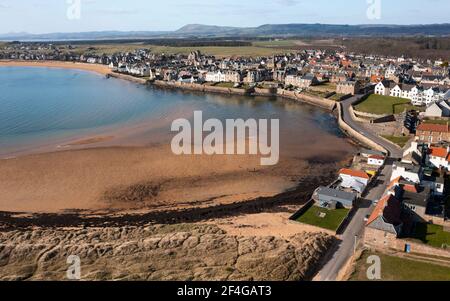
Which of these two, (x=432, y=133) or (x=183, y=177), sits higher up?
(x=432, y=133)

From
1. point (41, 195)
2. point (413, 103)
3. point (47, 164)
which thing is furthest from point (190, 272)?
point (413, 103)

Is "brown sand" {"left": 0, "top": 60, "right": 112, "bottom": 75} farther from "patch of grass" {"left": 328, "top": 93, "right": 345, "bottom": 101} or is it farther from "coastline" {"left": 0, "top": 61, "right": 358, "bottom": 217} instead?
"coastline" {"left": 0, "top": 61, "right": 358, "bottom": 217}

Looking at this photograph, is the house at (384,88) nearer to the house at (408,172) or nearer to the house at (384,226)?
the house at (408,172)

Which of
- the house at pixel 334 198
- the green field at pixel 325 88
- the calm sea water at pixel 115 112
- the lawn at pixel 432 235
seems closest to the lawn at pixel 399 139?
the calm sea water at pixel 115 112

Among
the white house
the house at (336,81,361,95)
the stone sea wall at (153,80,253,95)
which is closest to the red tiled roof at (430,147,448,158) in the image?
the house at (336,81,361,95)

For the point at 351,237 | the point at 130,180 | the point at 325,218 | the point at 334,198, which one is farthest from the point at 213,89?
the point at 351,237

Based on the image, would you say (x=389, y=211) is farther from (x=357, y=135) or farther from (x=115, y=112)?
(x=115, y=112)
